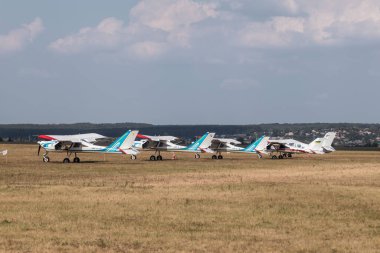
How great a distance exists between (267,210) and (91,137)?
52.4 m

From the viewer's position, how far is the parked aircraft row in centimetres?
5806

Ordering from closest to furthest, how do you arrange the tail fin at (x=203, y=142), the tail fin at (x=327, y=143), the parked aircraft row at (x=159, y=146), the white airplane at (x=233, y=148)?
the parked aircraft row at (x=159, y=146) → the tail fin at (x=203, y=142) → the white airplane at (x=233, y=148) → the tail fin at (x=327, y=143)

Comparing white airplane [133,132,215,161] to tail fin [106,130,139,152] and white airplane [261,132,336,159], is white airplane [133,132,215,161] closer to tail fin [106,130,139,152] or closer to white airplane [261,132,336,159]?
white airplane [261,132,336,159]

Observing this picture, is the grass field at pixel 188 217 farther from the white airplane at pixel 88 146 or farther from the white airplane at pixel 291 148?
the white airplane at pixel 291 148

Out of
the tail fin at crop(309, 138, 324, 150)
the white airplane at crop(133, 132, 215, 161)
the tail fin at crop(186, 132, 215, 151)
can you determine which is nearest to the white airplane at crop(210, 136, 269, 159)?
the tail fin at crop(186, 132, 215, 151)

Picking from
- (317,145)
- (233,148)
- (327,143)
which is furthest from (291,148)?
(327,143)

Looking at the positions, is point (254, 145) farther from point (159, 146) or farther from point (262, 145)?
point (159, 146)

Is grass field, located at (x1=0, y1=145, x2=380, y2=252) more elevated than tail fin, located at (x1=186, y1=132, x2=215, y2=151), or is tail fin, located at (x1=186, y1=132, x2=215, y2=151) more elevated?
tail fin, located at (x1=186, y1=132, x2=215, y2=151)

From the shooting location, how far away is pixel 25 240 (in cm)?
1524

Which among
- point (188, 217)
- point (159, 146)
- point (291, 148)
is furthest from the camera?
point (291, 148)

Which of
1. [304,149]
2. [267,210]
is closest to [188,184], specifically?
[267,210]

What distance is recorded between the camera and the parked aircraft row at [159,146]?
58.1 meters

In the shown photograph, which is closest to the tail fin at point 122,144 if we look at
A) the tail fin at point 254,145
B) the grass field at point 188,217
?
the tail fin at point 254,145

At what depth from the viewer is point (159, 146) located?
67875mm
